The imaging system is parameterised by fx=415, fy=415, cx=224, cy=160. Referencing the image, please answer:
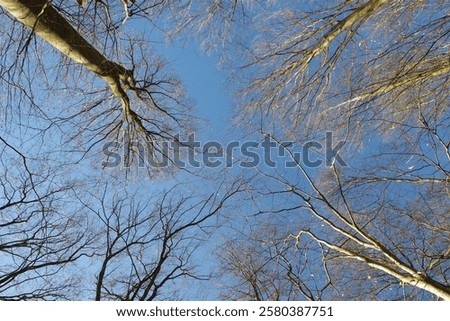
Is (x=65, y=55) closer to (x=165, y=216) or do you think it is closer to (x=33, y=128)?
(x=33, y=128)

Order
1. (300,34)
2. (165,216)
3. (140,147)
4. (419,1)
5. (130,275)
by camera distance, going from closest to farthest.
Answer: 1. (419,1)
2. (300,34)
3. (130,275)
4. (165,216)
5. (140,147)

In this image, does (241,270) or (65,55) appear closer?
(65,55)

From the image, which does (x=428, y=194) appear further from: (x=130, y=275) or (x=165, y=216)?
(x=130, y=275)

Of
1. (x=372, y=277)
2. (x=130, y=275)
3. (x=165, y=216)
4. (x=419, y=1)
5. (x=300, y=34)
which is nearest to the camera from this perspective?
(x=419, y=1)

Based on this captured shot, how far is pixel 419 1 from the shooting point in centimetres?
367

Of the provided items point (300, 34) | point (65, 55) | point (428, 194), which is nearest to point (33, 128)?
point (65, 55)

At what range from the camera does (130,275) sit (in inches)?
178

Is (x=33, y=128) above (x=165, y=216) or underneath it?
above
